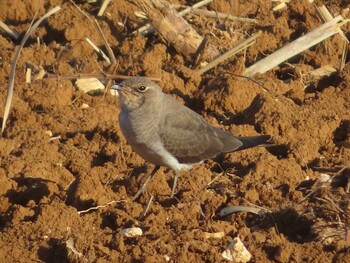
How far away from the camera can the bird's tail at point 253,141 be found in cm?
789

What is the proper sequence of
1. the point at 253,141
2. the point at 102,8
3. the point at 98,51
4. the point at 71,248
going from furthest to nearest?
1. the point at 102,8
2. the point at 98,51
3. the point at 253,141
4. the point at 71,248

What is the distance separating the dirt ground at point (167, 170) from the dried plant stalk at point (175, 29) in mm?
149

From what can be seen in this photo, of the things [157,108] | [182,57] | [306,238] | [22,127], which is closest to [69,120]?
[22,127]

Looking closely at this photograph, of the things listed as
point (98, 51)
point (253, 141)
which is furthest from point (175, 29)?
point (253, 141)

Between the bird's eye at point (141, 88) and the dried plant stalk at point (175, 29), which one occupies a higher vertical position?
the bird's eye at point (141, 88)

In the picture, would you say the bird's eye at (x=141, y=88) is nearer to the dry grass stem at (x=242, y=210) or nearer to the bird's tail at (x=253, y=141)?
the bird's tail at (x=253, y=141)

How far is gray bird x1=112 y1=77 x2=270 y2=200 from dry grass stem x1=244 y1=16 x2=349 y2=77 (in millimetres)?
1765

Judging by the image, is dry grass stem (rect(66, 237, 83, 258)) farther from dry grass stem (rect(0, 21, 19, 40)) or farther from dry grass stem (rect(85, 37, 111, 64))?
dry grass stem (rect(0, 21, 19, 40))

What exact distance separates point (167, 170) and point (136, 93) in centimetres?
85

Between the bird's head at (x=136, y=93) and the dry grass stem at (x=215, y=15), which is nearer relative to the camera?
the bird's head at (x=136, y=93)

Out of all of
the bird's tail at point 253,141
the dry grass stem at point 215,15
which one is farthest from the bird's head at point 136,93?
the dry grass stem at point 215,15

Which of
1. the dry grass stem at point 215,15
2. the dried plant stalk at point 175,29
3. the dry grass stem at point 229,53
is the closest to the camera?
the dried plant stalk at point 175,29

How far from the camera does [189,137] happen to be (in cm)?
795

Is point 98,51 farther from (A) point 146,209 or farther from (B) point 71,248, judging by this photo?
(B) point 71,248
